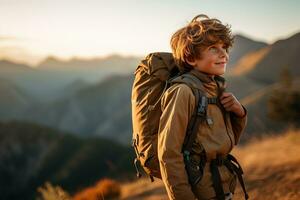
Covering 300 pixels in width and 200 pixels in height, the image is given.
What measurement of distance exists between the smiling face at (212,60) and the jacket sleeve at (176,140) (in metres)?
0.24

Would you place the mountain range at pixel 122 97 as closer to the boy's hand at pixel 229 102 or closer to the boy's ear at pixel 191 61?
the boy's hand at pixel 229 102

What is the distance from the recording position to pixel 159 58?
2.41 metres

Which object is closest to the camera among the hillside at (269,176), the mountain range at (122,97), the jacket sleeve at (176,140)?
the jacket sleeve at (176,140)

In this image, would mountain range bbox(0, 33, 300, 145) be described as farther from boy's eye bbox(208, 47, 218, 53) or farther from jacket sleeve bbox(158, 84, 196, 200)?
jacket sleeve bbox(158, 84, 196, 200)

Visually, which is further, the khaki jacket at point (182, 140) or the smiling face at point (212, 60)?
the smiling face at point (212, 60)

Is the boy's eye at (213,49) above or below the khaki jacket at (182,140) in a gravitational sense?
above

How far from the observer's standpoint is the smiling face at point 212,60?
2279mm

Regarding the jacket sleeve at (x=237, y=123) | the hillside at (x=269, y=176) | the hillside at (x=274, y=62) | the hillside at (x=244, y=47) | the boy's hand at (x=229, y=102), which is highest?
the boy's hand at (x=229, y=102)

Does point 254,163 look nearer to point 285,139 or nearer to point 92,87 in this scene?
point 285,139

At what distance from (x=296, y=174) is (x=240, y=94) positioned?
299 feet

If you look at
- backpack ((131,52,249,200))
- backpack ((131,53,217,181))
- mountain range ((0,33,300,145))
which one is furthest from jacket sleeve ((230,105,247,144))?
mountain range ((0,33,300,145))

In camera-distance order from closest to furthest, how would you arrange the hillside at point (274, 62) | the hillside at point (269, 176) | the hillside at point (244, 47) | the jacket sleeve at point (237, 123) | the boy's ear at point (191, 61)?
the boy's ear at point (191, 61), the jacket sleeve at point (237, 123), the hillside at point (269, 176), the hillside at point (274, 62), the hillside at point (244, 47)

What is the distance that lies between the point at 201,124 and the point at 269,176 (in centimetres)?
332

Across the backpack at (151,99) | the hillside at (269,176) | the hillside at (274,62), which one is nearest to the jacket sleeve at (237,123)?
the backpack at (151,99)
